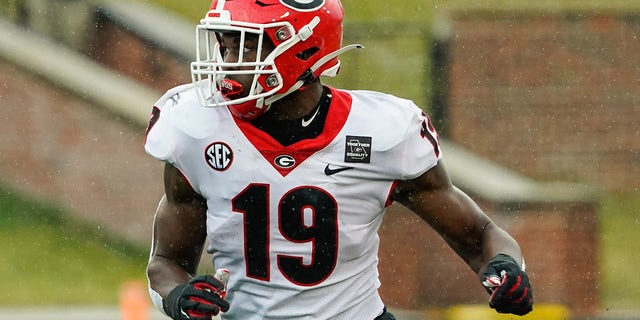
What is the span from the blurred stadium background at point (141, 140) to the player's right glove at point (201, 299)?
3.67 meters

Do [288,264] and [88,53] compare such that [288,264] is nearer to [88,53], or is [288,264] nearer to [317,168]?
[317,168]

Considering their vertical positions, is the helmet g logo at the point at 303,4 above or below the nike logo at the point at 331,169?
above

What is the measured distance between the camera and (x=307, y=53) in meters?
3.14

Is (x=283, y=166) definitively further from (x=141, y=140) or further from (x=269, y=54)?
(x=141, y=140)

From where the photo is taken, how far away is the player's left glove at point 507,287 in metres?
2.94

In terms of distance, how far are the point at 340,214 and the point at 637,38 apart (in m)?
4.32

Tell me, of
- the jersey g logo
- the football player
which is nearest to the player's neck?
the football player

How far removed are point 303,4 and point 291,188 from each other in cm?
44

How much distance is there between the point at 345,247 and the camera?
122 inches

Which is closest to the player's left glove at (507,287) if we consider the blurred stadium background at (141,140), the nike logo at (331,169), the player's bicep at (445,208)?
the player's bicep at (445,208)

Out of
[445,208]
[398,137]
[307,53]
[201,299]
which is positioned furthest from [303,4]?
[201,299]

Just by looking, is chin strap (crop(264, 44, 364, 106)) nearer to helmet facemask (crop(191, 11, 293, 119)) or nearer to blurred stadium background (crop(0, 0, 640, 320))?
helmet facemask (crop(191, 11, 293, 119))

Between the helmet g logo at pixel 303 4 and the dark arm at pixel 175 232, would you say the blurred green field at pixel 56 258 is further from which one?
the helmet g logo at pixel 303 4

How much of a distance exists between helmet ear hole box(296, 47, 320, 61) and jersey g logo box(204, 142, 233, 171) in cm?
29
